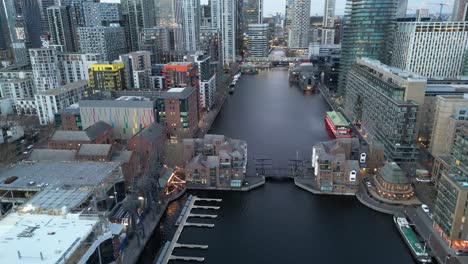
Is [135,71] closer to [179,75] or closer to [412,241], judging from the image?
[179,75]

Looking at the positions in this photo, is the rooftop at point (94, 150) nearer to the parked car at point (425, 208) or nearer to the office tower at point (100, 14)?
the parked car at point (425, 208)

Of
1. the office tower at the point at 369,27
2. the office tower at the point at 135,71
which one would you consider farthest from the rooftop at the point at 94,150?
the office tower at the point at 369,27

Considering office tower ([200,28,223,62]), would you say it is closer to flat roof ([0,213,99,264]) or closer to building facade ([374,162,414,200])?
building facade ([374,162,414,200])

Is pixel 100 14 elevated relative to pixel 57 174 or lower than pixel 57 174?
Answer: elevated

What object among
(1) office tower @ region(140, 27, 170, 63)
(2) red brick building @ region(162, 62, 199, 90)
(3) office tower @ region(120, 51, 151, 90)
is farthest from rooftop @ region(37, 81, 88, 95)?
(1) office tower @ region(140, 27, 170, 63)

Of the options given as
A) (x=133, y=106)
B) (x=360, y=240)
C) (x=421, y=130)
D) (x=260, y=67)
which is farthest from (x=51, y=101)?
(x=260, y=67)

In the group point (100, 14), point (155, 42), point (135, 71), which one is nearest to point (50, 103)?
→ point (135, 71)

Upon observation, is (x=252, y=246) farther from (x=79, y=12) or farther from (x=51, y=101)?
(x=79, y=12)
